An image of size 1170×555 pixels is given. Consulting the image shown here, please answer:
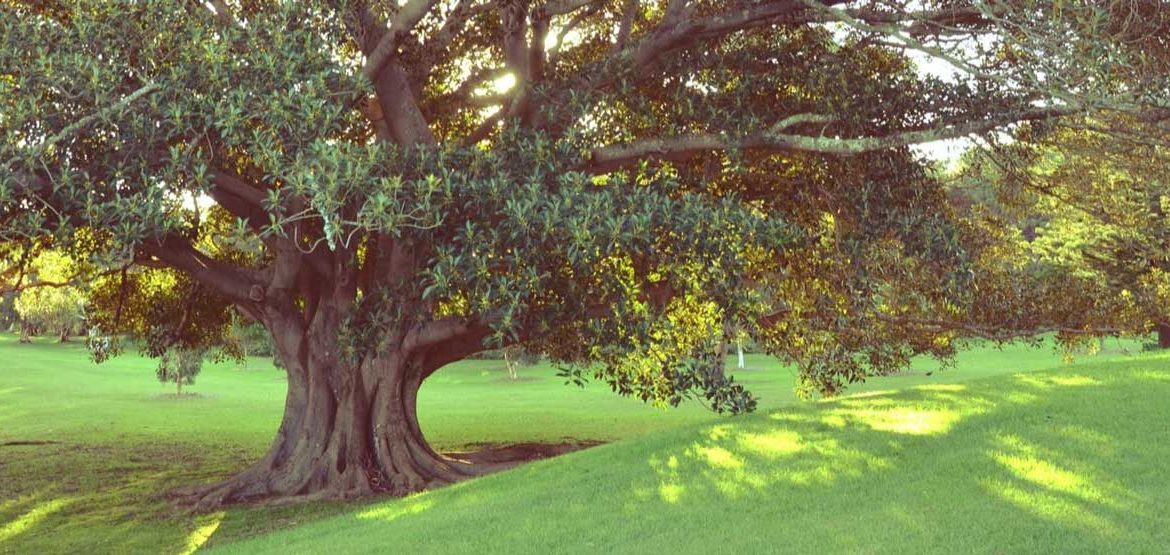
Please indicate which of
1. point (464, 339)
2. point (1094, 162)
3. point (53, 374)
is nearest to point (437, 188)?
point (464, 339)

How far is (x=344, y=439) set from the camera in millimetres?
18547

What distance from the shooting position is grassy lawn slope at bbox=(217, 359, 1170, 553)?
8938 millimetres

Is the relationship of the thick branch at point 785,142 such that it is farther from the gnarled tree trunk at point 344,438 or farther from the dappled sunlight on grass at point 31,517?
the dappled sunlight on grass at point 31,517

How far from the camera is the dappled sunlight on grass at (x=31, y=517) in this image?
16.7 m

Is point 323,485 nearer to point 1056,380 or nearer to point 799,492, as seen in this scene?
point 799,492

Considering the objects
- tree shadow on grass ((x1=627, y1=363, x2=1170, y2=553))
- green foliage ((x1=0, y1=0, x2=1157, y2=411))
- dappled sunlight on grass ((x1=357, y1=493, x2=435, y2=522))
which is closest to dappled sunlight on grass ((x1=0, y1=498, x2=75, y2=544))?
green foliage ((x1=0, y1=0, x2=1157, y2=411))

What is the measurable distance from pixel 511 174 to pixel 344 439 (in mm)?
6711

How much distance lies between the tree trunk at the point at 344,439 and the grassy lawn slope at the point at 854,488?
4.67 metres

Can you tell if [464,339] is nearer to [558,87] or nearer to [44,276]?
[558,87]

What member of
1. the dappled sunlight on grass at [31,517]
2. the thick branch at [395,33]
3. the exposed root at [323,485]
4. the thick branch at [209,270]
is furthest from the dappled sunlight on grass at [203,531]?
the thick branch at [395,33]

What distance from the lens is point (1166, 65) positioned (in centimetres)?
1323

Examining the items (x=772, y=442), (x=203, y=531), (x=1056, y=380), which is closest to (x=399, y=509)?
(x=203, y=531)

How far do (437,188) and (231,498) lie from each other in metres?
8.56

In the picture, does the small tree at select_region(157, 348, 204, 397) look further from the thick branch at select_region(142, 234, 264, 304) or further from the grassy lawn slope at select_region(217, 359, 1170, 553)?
the grassy lawn slope at select_region(217, 359, 1170, 553)
